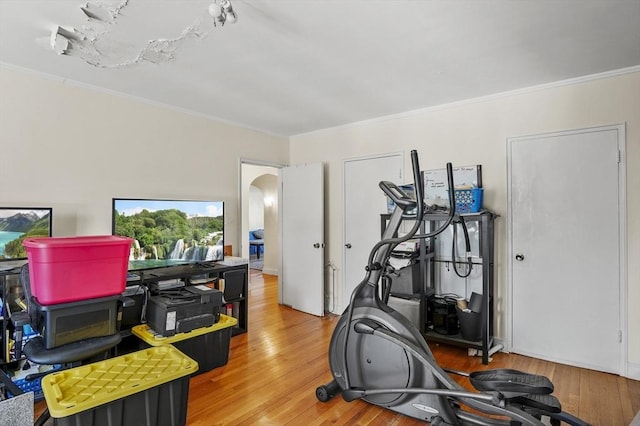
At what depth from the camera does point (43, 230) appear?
2594 millimetres

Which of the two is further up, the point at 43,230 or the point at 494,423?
the point at 43,230

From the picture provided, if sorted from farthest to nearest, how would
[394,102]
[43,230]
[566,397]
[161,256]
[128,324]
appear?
[394,102], [161,256], [128,324], [43,230], [566,397]

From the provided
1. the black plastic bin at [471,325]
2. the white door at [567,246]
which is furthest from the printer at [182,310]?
the white door at [567,246]

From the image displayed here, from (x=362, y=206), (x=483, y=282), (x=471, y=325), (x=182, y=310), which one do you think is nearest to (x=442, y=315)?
(x=471, y=325)

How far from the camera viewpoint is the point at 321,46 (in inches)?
90.1

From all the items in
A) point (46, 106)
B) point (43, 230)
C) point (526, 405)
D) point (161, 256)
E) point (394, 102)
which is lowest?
point (526, 405)

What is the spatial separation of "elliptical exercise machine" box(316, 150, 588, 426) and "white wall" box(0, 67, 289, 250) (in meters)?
2.31

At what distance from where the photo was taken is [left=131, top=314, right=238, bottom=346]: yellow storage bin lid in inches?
97.7

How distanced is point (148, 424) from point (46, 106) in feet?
8.34

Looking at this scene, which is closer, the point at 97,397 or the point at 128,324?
the point at 97,397

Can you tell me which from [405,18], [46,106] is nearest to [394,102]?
[405,18]

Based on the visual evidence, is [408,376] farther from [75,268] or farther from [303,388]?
[75,268]

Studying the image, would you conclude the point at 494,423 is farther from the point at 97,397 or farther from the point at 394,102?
the point at 394,102

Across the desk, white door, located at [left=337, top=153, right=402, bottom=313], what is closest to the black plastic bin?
white door, located at [left=337, top=153, right=402, bottom=313]
